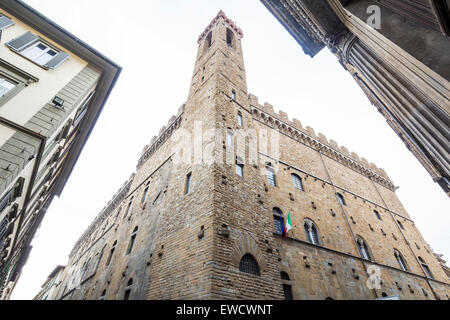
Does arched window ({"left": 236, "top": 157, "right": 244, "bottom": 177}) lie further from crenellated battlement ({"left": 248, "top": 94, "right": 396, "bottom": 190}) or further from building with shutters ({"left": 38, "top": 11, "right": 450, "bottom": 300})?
crenellated battlement ({"left": 248, "top": 94, "right": 396, "bottom": 190})

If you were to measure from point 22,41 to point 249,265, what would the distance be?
1119cm

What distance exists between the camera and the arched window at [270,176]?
11385 mm

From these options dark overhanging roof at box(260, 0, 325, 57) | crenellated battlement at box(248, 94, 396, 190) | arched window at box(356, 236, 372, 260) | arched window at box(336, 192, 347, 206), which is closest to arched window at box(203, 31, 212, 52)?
crenellated battlement at box(248, 94, 396, 190)

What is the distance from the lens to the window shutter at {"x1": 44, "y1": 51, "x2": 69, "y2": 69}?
823 cm

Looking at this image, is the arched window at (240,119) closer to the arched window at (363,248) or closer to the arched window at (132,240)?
the arched window at (132,240)

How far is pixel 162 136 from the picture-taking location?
15.5 m

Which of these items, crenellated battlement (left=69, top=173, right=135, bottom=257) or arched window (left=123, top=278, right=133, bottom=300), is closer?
arched window (left=123, top=278, right=133, bottom=300)

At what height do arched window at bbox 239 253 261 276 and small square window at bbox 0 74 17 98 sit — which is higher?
small square window at bbox 0 74 17 98

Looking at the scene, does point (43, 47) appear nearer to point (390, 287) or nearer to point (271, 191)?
point (271, 191)

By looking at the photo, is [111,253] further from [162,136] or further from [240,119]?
[240,119]

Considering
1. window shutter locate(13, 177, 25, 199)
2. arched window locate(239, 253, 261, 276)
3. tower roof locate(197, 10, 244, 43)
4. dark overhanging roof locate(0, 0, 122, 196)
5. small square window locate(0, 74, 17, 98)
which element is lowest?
arched window locate(239, 253, 261, 276)

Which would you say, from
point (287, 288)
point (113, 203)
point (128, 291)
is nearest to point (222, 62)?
point (287, 288)

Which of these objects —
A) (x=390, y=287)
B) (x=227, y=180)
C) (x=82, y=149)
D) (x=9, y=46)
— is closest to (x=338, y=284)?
(x=390, y=287)

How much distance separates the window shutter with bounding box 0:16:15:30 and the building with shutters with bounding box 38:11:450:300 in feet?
24.2
